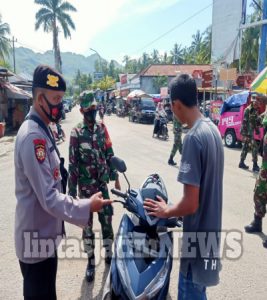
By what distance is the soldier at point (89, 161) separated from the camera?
136 inches

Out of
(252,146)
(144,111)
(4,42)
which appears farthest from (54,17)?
(252,146)

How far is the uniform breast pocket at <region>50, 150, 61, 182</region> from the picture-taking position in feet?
6.55

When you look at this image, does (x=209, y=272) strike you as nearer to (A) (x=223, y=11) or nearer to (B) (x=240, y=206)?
(B) (x=240, y=206)

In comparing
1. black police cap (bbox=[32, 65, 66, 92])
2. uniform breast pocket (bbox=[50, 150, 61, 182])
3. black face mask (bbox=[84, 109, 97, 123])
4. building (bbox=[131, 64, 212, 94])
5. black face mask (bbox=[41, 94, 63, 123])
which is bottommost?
uniform breast pocket (bbox=[50, 150, 61, 182])

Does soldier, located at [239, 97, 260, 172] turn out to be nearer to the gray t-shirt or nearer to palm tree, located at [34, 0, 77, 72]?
the gray t-shirt

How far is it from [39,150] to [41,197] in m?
0.26

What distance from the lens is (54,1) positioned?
39.1 metres

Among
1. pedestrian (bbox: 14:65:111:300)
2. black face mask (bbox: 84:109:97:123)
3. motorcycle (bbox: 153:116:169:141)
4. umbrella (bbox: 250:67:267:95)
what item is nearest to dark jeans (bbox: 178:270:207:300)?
pedestrian (bbox: 14:65:111:300)

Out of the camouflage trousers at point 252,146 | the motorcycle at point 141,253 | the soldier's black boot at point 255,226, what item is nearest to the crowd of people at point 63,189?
the motorcycle at point 141,253

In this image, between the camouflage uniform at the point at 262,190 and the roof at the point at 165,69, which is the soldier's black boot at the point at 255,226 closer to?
the camouflage uniform at the point at 262,190

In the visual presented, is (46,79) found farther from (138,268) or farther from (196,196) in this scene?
(138,268)

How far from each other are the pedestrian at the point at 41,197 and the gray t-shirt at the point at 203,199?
563 millimetres

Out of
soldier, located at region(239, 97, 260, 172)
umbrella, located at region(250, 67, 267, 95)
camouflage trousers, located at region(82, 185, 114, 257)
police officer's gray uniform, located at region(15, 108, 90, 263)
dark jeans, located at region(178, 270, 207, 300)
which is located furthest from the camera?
umbrella, located at region(250, 67, 267, 95)

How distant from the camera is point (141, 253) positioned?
233 cm
